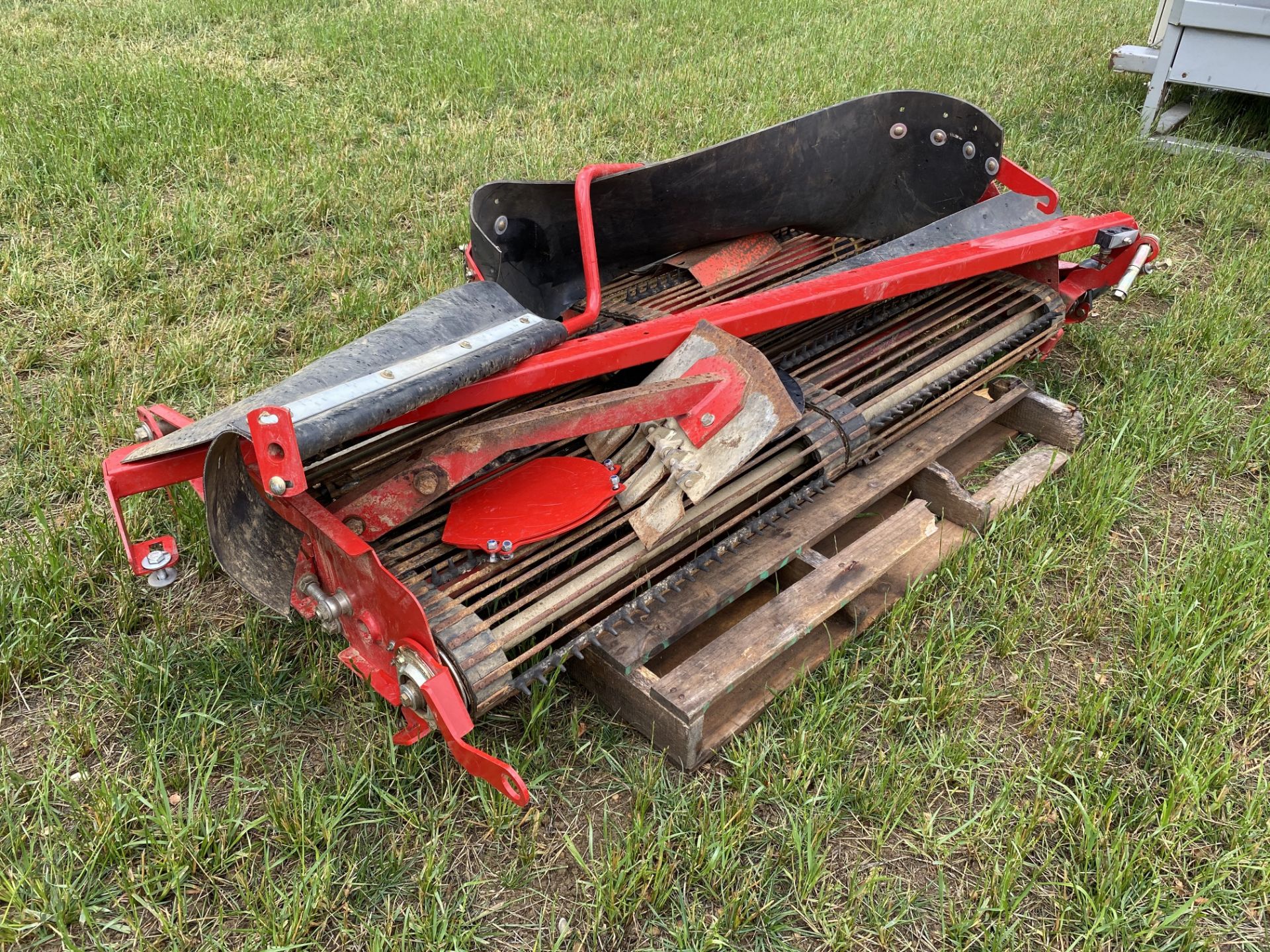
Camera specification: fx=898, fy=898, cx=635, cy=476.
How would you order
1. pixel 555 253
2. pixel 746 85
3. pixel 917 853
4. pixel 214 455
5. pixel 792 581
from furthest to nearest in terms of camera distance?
pixel 746 85
pixel 555 253
pixel 792 581
pixel 917 853
pixel 214 455

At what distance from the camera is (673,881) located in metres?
1.73

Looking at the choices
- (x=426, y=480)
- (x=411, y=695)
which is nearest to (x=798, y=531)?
(x=426, y=480)

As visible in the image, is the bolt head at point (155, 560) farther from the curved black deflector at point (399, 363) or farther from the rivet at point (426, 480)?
the rivet at point (426, 480)

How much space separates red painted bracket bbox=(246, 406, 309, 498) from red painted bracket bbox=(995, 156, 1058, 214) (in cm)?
259

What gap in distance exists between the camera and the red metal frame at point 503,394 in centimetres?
164

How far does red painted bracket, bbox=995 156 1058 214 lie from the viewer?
3113 mm

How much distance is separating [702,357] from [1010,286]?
60.5 inches

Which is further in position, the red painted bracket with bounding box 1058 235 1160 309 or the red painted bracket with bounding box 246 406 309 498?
the red painted bracket with bounding box 1058 235 1160 309

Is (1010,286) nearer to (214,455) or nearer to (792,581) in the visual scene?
(792,581)

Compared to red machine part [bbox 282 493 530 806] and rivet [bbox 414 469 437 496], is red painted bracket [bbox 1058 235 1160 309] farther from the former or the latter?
red machine part [bbox 282 493 530 806]

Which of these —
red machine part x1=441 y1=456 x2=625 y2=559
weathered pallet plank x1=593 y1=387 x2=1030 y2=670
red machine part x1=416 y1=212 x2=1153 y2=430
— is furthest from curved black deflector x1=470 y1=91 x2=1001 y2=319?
weathered pallet plank x1=593 y1=387 x2=1030 y2=670

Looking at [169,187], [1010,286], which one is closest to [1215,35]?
[1010,286]

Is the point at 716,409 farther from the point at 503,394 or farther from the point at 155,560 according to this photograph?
the point at 155,560

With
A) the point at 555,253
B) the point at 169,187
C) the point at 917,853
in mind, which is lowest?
the point at 917,853
